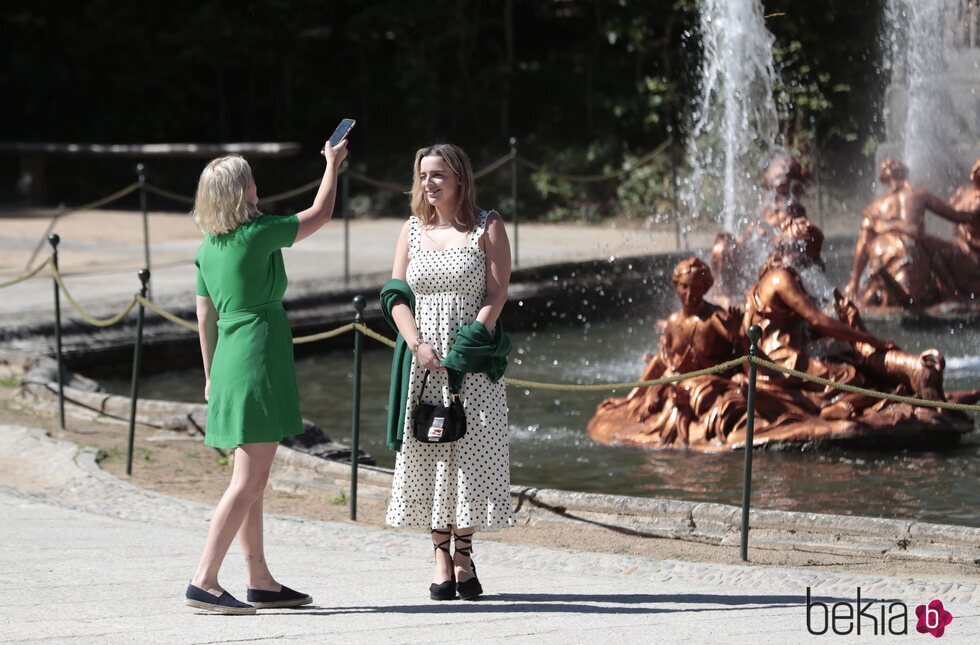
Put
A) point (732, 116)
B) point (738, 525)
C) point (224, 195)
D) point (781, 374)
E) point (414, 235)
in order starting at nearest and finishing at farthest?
point (224, 195) → point (414, 235) → point (738, 525) → point (781, 374) → point (732, 116)

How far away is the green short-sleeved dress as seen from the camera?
534 centimetres

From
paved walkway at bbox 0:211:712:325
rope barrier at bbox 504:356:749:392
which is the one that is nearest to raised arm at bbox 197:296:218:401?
rope barrier at bbox 504:356:749:392

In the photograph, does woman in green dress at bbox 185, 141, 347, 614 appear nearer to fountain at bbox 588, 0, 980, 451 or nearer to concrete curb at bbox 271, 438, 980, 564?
concrete curb at bbox 271, 438, 980, 564

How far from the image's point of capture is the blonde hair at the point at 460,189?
5.48 m

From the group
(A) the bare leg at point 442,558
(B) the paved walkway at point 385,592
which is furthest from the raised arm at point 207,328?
(A) the bare leg at point 442,558

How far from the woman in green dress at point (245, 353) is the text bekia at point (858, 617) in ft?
5.53

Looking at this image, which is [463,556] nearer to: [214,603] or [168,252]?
[214,603]

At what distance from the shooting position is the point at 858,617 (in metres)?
5.29

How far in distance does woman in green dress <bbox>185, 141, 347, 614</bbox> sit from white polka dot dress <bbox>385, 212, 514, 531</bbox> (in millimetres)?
422

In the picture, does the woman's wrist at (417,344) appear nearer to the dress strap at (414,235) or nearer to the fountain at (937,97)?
the dress strap at (414,235)

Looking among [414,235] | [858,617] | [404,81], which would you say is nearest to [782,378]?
[858,617]

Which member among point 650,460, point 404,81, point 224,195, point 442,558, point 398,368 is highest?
point 404,81

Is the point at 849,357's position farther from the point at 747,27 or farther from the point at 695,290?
the point at 747,27

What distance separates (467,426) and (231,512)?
0.84 metres
